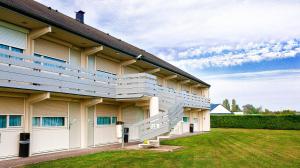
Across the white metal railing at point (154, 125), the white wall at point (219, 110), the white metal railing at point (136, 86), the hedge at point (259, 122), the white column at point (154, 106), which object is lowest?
the hedge at point (259, 122)

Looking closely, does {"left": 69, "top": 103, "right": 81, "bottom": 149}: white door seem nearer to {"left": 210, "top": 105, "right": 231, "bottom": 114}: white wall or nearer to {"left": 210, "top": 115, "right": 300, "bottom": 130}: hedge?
{"left": 210, "top": 115, "right": 300, "bottom": 130}: hedge

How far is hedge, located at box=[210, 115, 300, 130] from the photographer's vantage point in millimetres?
47412

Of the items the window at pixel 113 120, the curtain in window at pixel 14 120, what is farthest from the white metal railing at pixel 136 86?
the curtain in window at pixel 14 120

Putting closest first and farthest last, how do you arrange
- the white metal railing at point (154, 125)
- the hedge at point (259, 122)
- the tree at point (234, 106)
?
the white metal railing at point (154, 125), the hedge at point (259, 122), the tree at point (234, 106)

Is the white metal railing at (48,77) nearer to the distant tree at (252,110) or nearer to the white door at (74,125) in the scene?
the white door at (74,125)

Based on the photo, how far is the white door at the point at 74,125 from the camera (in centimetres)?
1711

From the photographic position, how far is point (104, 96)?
1778cm

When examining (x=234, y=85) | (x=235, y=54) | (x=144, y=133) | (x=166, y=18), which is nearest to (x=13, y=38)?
(x=144, y=133)

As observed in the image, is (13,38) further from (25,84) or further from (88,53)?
(88,53)

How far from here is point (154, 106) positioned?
19219mm

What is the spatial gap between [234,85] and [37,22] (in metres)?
41.8

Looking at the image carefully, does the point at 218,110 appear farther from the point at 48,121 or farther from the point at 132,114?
the point at 48,121

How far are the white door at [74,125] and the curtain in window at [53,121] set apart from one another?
0.60 m

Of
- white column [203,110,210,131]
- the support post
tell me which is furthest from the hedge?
the support post
